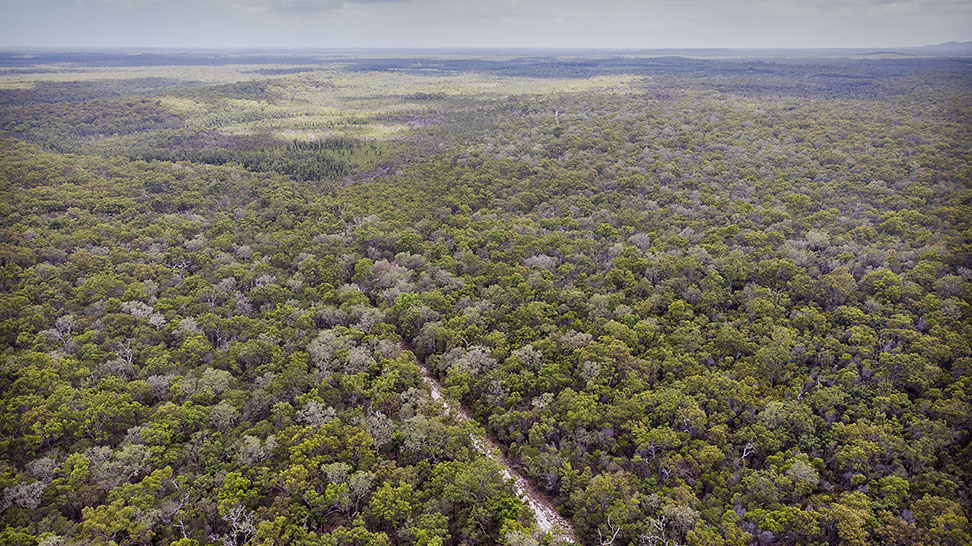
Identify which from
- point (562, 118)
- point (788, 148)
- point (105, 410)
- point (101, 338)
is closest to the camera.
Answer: point (105, 410)

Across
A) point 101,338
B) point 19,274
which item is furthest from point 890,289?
point 19,274

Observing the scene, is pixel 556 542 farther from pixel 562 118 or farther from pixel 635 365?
pixel 562 118

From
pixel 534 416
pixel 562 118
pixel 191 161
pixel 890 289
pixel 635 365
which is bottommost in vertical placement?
pixel 534 416

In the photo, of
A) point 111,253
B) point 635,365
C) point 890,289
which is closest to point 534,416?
point 635,365

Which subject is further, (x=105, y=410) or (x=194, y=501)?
(x=105, y=410)

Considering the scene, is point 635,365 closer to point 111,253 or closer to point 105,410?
point 105,410

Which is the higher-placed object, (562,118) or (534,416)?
(562,118)

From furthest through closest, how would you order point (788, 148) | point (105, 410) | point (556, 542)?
point (788, 148) < point (105, 410) < point (556, 542)
